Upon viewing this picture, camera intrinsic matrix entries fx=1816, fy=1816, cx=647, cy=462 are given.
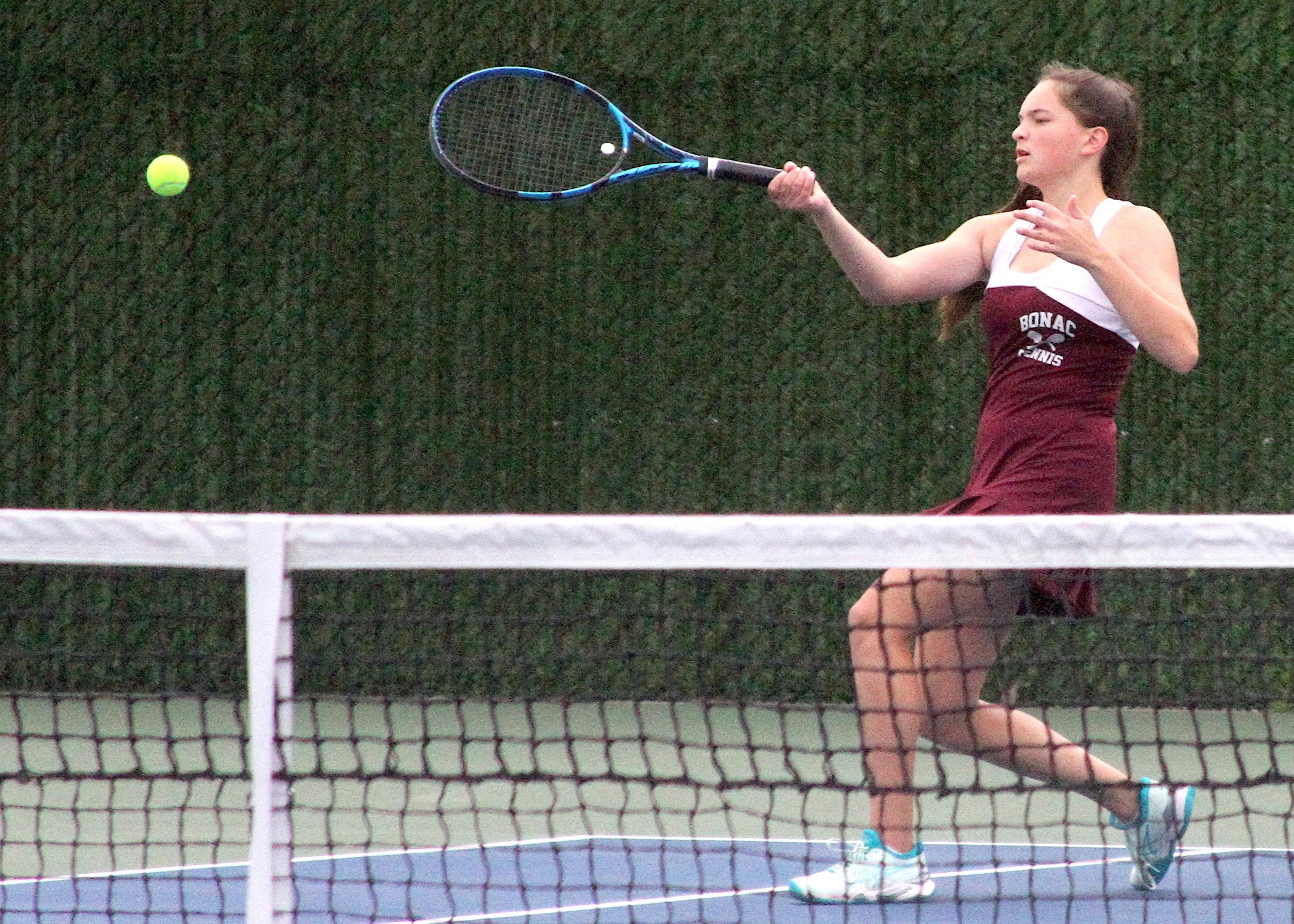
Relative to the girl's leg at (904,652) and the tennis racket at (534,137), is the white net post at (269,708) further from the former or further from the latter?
the tennis racket at (534,137)

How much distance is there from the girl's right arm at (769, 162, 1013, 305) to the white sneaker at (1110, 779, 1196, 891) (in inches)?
31.8

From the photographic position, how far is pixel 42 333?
5117mm

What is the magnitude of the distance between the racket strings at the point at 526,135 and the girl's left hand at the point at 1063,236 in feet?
4.66

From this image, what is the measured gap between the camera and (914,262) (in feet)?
9.09

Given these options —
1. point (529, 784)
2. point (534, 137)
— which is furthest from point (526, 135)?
point (529, 784)

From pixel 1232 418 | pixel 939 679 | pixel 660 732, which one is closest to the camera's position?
pixel 939 679

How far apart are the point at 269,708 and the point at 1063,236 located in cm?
121

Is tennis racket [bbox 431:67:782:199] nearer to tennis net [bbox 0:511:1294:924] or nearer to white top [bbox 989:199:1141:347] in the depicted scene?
white top [bbox 989:199:1141:347]

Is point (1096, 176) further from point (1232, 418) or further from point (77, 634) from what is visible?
point (77, 634)

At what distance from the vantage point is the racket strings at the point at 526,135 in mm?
3863

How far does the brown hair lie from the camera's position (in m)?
2.71

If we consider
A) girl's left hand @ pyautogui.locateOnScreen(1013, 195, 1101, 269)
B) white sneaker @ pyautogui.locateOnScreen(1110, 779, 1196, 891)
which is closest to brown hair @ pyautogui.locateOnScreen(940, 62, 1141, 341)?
girl's left hand @ pyautogui.locateOnScreen(1013, 195, 1101, 269)

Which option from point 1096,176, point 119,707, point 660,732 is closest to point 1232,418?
point 660,732

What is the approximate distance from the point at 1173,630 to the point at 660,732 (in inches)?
55.7
